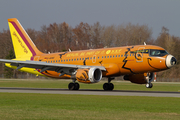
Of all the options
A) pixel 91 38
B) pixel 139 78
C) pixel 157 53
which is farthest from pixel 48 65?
pixel 91 38

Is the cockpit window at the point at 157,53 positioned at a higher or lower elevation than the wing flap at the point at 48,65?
higher

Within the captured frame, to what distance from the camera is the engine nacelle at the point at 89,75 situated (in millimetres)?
32594

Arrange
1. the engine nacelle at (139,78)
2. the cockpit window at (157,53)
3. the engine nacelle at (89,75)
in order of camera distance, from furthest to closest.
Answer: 1. the engine nacelle at (139,78)
2. the engine nacelle at (89,75)
3. the cockpit window at (157,53)

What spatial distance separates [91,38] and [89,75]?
9925 centimetres

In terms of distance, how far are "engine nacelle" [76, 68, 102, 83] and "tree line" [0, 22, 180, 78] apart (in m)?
64.3

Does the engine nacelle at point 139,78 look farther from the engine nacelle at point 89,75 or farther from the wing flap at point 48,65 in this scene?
the engine nacelle at point 89,75

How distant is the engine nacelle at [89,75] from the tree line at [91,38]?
64.3m

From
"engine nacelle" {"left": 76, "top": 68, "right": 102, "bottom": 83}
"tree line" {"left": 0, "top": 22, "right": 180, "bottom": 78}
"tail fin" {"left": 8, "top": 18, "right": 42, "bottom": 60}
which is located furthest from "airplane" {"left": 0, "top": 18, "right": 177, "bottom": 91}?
"tree line" {"left": 0, "top": 22, "right": 180, "bottom": 78}

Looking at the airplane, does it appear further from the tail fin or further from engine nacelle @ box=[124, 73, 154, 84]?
the tail fin

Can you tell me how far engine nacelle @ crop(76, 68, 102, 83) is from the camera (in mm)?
A: 32594

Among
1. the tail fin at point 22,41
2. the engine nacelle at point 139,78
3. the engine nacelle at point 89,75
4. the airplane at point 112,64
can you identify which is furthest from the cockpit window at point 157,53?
the tail fin at point 22,41

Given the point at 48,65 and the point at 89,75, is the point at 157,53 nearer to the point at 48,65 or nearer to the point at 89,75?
the point at 89,75

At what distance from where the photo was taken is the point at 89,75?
32688 mm

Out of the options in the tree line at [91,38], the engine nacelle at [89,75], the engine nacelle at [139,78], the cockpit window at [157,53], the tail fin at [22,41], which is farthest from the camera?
the tree line at [91,38]
